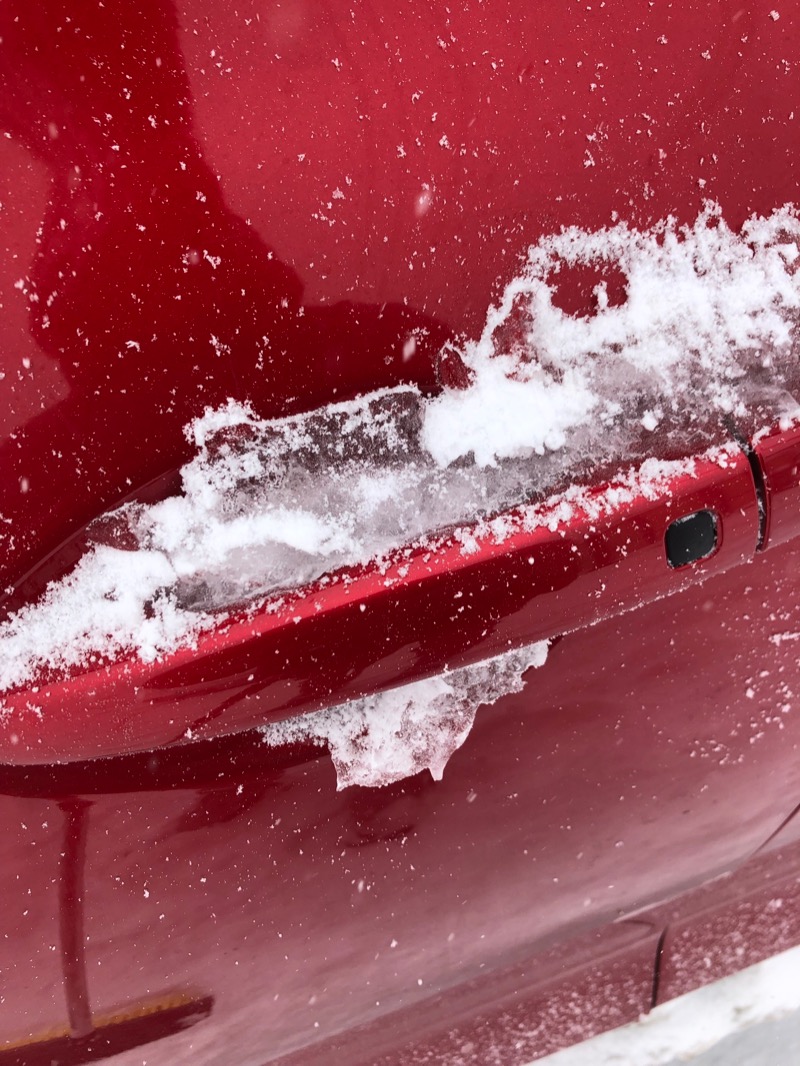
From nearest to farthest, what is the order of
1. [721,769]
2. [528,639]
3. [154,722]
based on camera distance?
[154,722], [528,639], [721,769]

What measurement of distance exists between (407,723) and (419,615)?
0.26m

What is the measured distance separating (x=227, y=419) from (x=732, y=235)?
76 centimetres

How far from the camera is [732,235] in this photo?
130 cm

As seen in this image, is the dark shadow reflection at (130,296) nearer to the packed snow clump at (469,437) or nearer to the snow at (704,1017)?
the packed snow clump at (469,437)

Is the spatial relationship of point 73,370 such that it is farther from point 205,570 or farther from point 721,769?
point 721,769

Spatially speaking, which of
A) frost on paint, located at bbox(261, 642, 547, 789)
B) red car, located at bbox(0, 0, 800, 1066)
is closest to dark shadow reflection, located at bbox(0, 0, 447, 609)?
red car, located at bbox(0, 0, 800, 1066)

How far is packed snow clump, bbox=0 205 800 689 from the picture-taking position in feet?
3.62

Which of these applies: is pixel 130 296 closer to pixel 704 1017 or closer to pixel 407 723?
pixel 407 723

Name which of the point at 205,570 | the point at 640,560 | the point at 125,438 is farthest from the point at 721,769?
the point at 125,438

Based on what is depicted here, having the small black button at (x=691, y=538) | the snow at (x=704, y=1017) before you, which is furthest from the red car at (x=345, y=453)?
the snow at (x=704, y=1017)

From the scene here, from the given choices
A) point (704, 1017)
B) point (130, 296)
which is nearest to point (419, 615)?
point (130, 296)

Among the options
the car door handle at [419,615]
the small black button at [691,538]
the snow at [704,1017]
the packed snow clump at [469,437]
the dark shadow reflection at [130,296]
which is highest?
the dark shadow reflection at [130,296]

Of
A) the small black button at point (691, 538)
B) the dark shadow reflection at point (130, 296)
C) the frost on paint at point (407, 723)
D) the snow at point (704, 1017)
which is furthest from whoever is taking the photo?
the snow at point (704, 1017)

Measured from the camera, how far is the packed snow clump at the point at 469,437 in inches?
43.4
